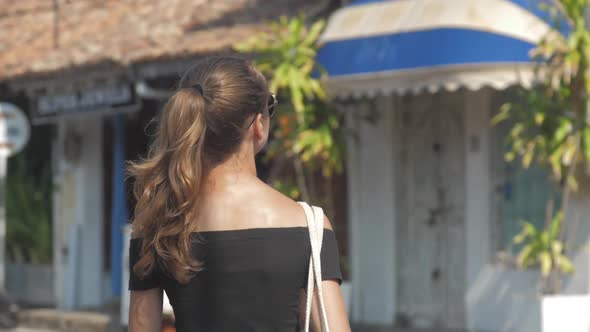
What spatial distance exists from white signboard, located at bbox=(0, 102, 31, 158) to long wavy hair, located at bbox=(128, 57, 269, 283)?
11.0 meters

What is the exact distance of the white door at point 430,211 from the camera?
11.0m

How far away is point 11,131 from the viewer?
13336mm

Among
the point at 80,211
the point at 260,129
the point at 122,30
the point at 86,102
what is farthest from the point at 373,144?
the point at 260,129

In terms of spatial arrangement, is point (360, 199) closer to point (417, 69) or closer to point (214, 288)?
point (417, 69)

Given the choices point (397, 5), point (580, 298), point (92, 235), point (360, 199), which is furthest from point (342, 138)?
point (92, 235)

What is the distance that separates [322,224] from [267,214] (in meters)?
0.14

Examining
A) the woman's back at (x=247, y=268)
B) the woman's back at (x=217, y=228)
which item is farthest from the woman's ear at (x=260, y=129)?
the woman's back at (x=247, y=268)

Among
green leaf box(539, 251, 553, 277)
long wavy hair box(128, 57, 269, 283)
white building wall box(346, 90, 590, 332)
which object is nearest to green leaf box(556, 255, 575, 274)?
green leaf box(539, 251, 553, 277)

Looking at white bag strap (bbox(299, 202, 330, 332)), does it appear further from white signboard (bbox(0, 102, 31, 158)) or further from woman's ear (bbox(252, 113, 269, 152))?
white signboard (bbox(0, 102, 31, 158))

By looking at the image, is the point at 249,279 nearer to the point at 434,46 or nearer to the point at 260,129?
the point at 260,129

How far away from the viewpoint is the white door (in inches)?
434

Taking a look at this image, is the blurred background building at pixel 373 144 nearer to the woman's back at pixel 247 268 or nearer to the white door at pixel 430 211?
the white door at pixel 430 211

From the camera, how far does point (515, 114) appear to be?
1025cm

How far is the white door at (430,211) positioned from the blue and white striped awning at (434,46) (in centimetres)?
125
